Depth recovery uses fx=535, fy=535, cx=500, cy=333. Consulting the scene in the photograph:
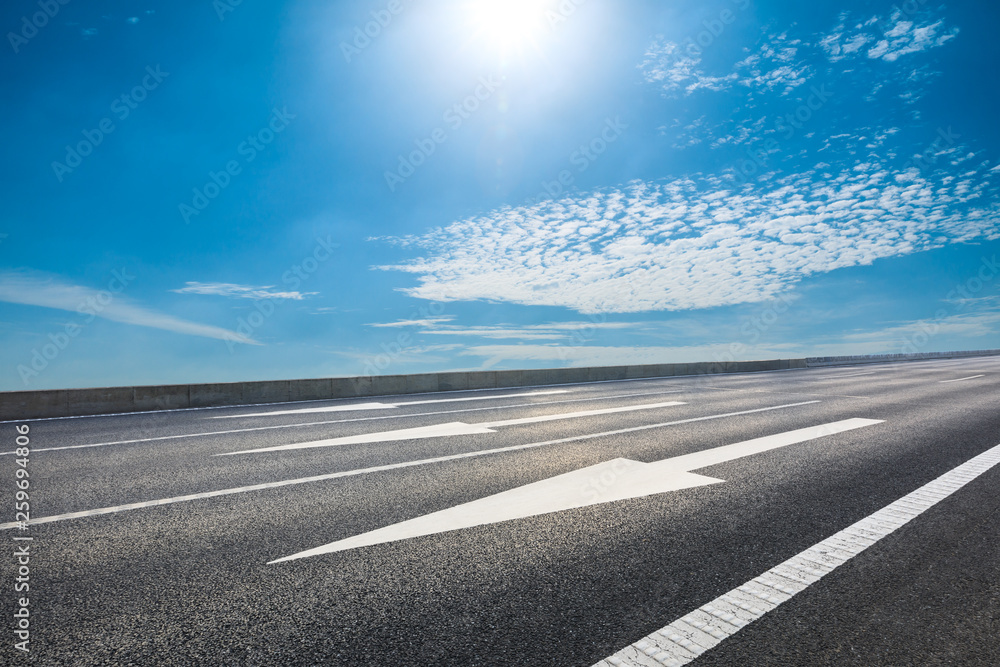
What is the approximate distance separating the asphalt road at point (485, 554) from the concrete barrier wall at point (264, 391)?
5.97m

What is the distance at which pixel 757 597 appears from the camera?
2625 millimetres

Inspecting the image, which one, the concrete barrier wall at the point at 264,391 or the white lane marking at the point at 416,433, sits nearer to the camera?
the white lane marking at the point at 416,433

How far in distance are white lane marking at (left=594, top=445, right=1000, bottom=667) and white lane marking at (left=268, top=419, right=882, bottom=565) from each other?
4.59 ft

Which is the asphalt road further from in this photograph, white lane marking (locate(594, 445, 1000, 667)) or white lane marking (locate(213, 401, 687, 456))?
white lane marking (locate(213, 401, 687, 456))

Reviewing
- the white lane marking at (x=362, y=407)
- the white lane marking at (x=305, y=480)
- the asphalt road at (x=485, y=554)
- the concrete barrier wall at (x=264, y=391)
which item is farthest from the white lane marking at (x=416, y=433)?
the concrete barrier wall at (x=264, y=391)

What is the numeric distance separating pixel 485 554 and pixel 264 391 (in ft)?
43.2

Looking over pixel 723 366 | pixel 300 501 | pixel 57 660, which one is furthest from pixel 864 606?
pixel 723 366

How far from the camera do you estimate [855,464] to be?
18.4 ft

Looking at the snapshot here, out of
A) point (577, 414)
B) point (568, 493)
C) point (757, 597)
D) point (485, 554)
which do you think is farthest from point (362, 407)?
point (757, 597)

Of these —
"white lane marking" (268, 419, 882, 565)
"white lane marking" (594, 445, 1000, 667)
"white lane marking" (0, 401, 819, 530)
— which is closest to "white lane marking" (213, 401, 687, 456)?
"white lane marking" (0, 401, 819, 530)

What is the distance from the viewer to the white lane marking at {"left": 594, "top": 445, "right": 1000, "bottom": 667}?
7.06 ft

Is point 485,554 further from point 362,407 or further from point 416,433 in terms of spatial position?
point 362,407

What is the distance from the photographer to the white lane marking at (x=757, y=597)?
215 centimetres

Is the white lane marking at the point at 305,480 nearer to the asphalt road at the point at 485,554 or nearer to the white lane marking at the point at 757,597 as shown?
the asphalt road at the point at 485,554
